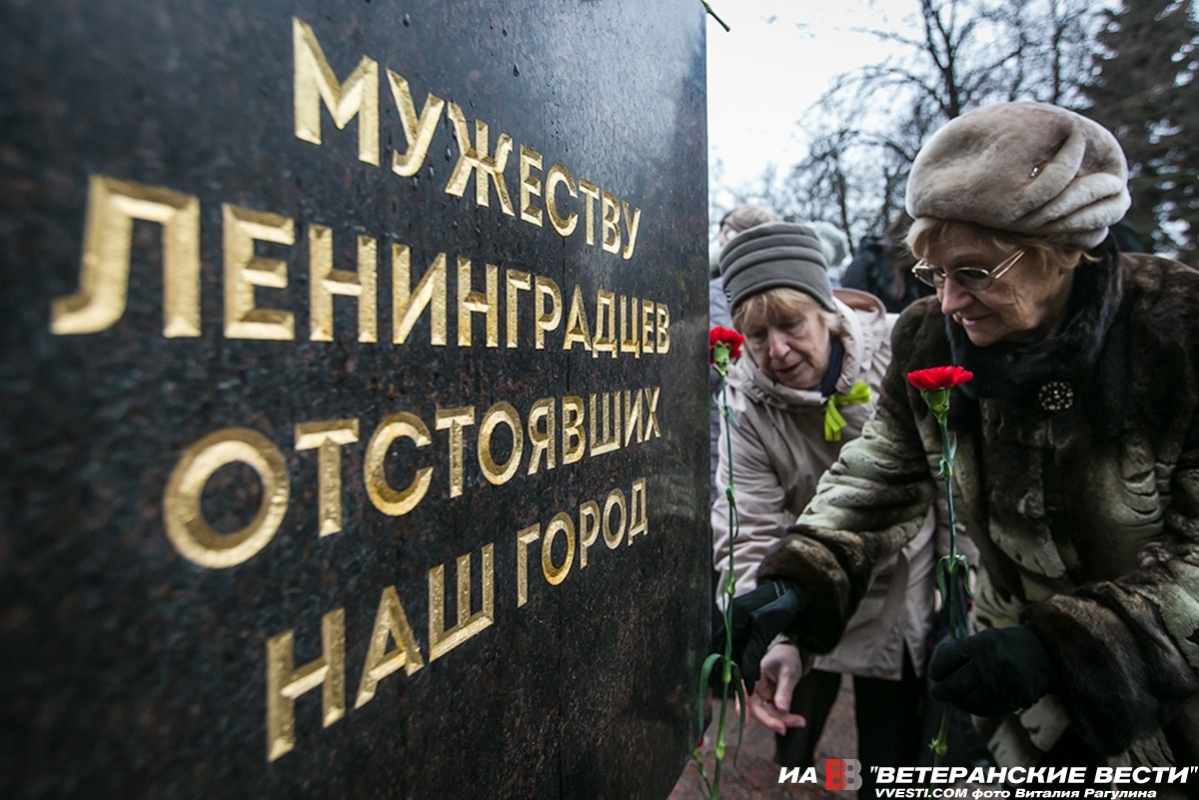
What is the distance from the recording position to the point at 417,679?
30.1 inches

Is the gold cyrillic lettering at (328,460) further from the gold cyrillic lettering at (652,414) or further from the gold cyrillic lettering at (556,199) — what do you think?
the gold cyrillic lettering at (652,414)

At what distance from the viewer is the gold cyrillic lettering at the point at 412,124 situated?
74 cm

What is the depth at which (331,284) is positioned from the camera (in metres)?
0.66

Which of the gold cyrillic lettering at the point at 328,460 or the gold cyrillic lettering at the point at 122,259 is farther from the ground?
the gold cyrillic lettering at the point at 122,259

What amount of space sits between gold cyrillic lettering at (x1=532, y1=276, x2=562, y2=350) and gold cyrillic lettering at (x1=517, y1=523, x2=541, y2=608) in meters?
0.25

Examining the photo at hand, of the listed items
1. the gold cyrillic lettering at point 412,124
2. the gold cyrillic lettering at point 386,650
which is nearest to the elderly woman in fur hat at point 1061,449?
the gold cyrillic lettering at point 386,650

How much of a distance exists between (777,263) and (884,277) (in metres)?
1.93

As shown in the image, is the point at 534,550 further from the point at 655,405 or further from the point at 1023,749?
the point at 1023,749

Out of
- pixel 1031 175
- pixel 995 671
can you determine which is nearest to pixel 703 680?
pixel 995 671

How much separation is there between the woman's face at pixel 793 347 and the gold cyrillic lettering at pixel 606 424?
118cm

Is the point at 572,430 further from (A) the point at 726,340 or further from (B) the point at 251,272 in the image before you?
(A) the point at 726,340

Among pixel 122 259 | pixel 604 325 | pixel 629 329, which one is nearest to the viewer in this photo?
pixel 122 259

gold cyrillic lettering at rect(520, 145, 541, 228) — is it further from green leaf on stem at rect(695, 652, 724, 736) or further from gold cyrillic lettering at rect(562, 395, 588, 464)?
green leaf on stem at rect(695, 652, 724, 736)

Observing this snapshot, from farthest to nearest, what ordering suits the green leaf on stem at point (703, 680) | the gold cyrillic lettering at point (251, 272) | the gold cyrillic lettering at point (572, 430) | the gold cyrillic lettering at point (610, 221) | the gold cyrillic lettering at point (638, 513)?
the green leaf on stem at point (703, 680) → the gold cyrillic lettering at point (638, 513) → the gold cyrillic lettering at point (610, 221) → the gold cyrillic lettering at point (572, 430) → the gold cyrillic lettering at point (251, 272)
